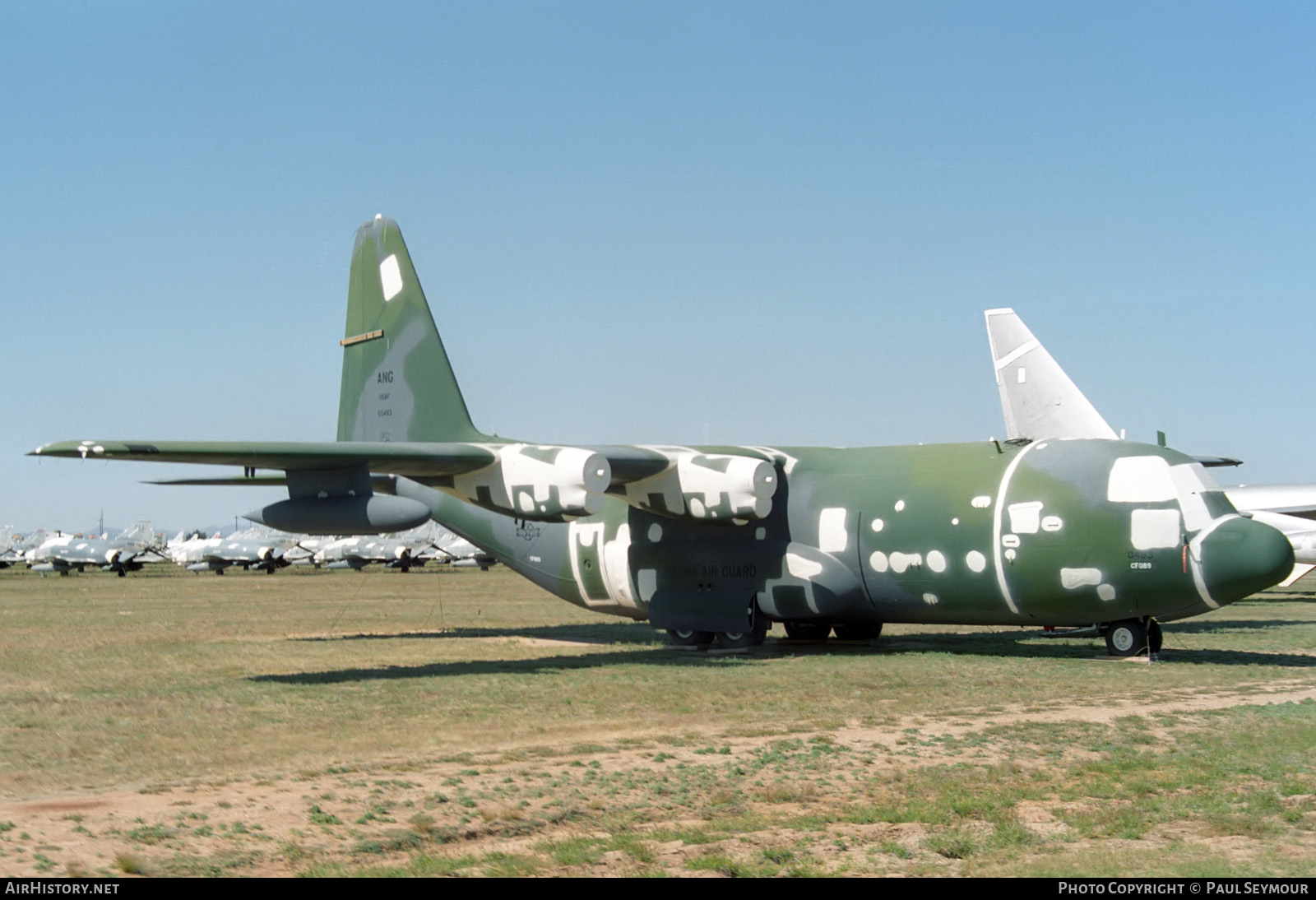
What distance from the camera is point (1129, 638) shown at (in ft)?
65.3

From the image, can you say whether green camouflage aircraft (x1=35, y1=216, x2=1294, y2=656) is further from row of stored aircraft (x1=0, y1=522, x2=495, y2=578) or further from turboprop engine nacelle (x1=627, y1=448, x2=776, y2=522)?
row of stored aircraft (x1=0, y1=522, x2=495, y2=578)

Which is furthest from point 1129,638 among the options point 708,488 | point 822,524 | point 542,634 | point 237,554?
point 237,554

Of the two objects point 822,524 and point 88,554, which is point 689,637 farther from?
point 88,554

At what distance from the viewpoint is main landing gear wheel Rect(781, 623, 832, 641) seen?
2294cm

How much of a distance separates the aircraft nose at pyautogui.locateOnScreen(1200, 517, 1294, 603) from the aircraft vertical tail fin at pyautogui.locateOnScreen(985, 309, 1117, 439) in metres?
12.6

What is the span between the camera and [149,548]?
80.8 m

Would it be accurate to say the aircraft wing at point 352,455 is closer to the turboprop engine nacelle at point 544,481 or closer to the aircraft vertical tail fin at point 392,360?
the turboprop engine nacelle at point 544,481

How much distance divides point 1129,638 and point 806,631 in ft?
18.6

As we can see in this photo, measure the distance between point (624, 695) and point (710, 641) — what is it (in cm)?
655

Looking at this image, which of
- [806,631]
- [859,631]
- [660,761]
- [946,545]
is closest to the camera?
[660,761]

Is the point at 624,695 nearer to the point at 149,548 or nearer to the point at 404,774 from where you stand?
the point at 404,774

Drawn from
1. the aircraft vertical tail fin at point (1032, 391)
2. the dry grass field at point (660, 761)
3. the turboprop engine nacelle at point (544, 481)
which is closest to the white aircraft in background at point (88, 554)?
the dry grass field at point (660, 761)
